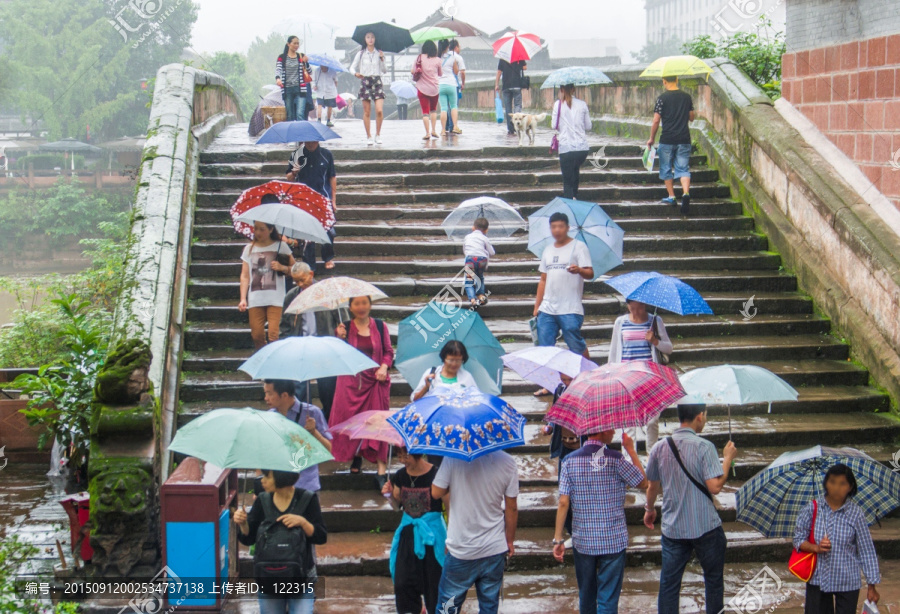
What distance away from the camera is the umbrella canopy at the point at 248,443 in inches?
178

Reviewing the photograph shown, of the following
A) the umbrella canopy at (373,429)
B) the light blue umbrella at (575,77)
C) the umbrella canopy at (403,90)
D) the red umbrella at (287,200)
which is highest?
the umbrella canopy at (403,90)

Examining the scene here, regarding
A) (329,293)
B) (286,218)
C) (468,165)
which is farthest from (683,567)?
(468,165)

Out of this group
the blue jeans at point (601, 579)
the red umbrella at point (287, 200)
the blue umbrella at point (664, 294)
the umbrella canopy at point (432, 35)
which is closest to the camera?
the blue jeans at point (601, 579)

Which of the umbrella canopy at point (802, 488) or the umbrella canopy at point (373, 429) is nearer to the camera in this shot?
the umbrella canopy at point (802, 488)

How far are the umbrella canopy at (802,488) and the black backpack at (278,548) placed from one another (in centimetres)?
231

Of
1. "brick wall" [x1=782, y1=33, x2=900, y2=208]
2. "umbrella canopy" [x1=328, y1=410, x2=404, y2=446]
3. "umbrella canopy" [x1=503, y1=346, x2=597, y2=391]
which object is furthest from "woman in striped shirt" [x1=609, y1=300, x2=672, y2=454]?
"brick wall" [x1=782, y1=33, x2=900, y2=208]

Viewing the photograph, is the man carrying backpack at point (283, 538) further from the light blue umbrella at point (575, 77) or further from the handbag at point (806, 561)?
the light blue umbrella at point (575, 77)

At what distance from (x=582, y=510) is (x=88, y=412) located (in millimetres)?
4565

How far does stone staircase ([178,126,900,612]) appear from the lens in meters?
6.86

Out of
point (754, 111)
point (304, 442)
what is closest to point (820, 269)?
point (754, 111)

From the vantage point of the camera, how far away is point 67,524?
7793 millimetres

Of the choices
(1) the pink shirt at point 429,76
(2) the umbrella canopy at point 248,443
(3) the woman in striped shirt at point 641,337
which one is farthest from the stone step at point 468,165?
(2) the umbrella canopy at point 248,443

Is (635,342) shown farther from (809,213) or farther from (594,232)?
(809,213)

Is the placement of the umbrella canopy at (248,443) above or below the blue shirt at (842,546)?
above
